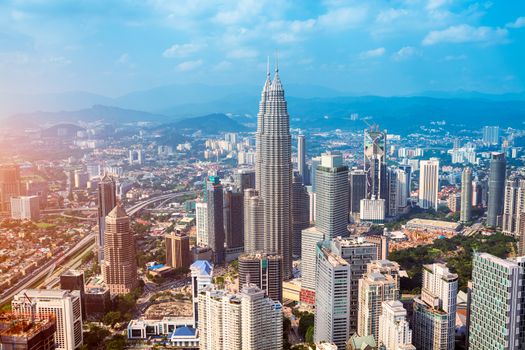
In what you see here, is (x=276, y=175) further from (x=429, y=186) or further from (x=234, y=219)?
(x=429, y=186)

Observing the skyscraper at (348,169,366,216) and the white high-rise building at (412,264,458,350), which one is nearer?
the white high-rise building at (412,264,458,350)

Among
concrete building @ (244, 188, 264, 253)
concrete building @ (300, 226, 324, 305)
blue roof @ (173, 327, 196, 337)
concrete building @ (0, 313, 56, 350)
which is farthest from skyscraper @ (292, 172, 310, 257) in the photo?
concrete building @ (0, 313, 56, 350)

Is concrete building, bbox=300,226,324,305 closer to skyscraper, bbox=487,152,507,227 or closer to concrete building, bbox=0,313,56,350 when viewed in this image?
concrete building, bbox=0,313,56,350

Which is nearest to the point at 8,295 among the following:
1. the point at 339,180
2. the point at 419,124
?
the point at 339,180

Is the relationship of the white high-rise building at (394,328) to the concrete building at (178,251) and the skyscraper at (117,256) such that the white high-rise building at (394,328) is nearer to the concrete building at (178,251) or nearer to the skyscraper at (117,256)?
the skyscraper at (117,256)

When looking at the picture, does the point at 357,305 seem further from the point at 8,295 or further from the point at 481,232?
the point at 481,232

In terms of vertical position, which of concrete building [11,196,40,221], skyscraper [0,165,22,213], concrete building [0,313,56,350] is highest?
skyscraper [0,165,22,213]

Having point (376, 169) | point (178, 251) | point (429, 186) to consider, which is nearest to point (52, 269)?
point (178, 251)
